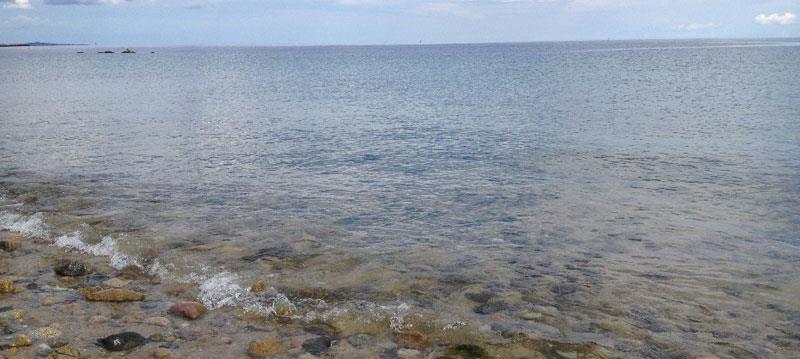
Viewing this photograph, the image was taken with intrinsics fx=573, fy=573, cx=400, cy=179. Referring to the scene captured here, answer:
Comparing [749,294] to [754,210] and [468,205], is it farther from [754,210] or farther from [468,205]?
[468,205]

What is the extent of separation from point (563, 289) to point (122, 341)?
306 inches

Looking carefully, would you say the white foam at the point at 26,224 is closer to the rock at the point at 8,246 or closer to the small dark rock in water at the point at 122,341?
the rock at the point at 8,246

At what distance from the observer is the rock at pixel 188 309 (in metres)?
9.73

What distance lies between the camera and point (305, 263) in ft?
41.7

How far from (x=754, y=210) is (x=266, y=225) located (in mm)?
13837

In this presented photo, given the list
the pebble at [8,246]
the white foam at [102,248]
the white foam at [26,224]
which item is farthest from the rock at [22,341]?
the white foam at [26,224]

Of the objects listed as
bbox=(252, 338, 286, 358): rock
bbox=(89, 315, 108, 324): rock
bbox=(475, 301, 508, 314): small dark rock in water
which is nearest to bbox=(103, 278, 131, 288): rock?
bbox=(89, 315, 108, 324): rock

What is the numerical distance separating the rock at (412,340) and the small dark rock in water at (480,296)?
5.99 feet

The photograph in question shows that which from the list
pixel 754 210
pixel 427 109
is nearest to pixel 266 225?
pixel 754 210

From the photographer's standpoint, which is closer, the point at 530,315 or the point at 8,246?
the point at 530,315

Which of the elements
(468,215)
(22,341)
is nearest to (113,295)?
(22,341)

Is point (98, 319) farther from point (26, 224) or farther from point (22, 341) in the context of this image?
point (26, 224)

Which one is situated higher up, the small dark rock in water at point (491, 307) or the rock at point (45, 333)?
the rock at point (45, 333)

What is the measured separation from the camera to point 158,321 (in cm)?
949
